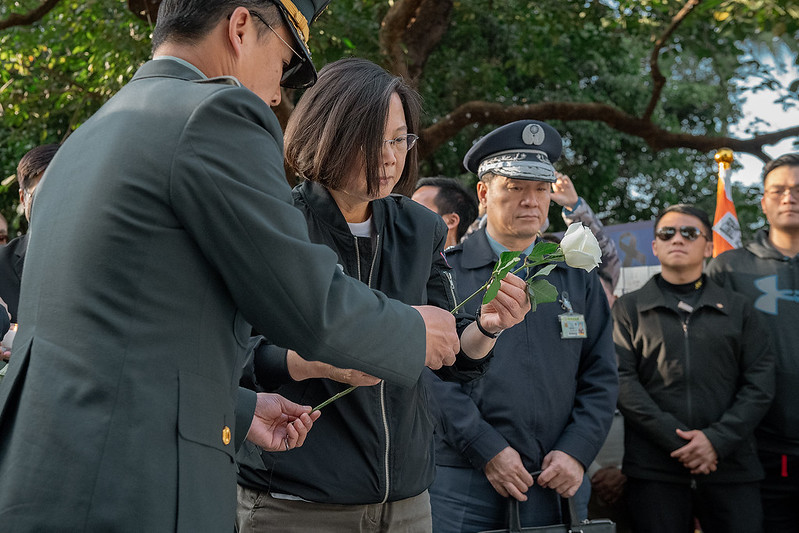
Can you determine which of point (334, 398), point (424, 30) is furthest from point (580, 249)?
point (424, 30)

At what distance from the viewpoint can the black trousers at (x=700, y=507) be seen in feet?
13.4

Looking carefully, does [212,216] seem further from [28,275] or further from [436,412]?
[436,412]

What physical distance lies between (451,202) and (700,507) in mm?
2289

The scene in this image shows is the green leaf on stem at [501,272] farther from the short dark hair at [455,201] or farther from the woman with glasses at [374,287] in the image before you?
the short dark hair at [455,201]

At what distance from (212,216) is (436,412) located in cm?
215

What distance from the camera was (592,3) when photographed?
10.0 metres

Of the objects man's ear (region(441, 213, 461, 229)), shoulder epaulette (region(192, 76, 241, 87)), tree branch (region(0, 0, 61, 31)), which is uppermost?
tree branch (region(0, 0, 61, 31))

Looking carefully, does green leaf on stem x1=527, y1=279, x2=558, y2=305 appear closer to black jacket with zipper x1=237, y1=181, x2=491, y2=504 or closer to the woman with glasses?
the woman with glasses

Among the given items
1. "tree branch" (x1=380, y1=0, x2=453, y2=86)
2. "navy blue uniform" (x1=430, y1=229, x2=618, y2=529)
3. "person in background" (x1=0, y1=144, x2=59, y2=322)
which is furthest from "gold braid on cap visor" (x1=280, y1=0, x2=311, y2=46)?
"tree branch" (x1=380, y1=0, x2=453, y2=86)

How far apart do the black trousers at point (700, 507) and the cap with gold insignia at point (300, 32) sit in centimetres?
308

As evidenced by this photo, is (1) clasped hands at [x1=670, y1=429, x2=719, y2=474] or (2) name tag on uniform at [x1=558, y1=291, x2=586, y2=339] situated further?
(1) clasped hands at [x1=670, y1=429, x2=719, y2=474]

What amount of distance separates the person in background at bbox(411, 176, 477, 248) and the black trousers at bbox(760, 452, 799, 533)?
2.19 m

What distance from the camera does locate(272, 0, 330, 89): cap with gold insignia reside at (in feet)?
5.76

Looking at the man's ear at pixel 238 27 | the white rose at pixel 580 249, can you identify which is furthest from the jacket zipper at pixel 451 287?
the man's ear at pixel 238 27
